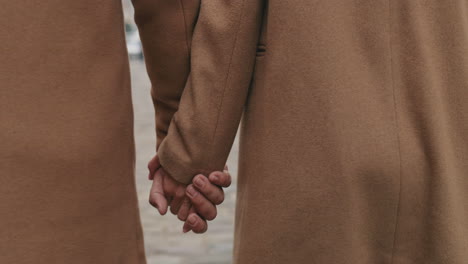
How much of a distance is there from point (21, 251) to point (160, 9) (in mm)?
964

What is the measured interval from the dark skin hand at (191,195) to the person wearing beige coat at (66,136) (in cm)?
25

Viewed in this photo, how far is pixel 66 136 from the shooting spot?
215 cm

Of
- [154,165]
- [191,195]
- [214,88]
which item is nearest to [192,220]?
[191,195]

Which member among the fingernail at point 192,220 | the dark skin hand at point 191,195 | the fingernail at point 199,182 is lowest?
the fingernail at point 192,220

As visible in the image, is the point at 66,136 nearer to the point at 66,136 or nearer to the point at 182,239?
the point at 66,136

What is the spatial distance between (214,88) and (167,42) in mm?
312

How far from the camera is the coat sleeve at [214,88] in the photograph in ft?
7.86

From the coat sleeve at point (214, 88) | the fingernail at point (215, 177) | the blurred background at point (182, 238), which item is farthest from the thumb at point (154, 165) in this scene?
the blurred background at point (182, 238)

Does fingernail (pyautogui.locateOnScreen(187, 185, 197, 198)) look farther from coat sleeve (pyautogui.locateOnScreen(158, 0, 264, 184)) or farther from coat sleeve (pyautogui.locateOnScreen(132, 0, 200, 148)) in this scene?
coat sleeve (pyautogui.locateOnScreen(132, 0, 200, 148))

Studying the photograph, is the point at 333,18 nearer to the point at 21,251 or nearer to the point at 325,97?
the point at 325,97

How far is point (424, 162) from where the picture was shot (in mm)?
2191

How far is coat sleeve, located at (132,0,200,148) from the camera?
261 centimetres

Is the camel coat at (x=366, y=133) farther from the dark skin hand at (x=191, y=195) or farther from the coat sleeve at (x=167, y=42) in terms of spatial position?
the coat sleeve at (x=167, y=42)

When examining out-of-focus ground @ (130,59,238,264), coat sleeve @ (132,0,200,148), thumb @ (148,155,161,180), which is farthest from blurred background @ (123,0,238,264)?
coat sleeve @ (132,0,200,148)
